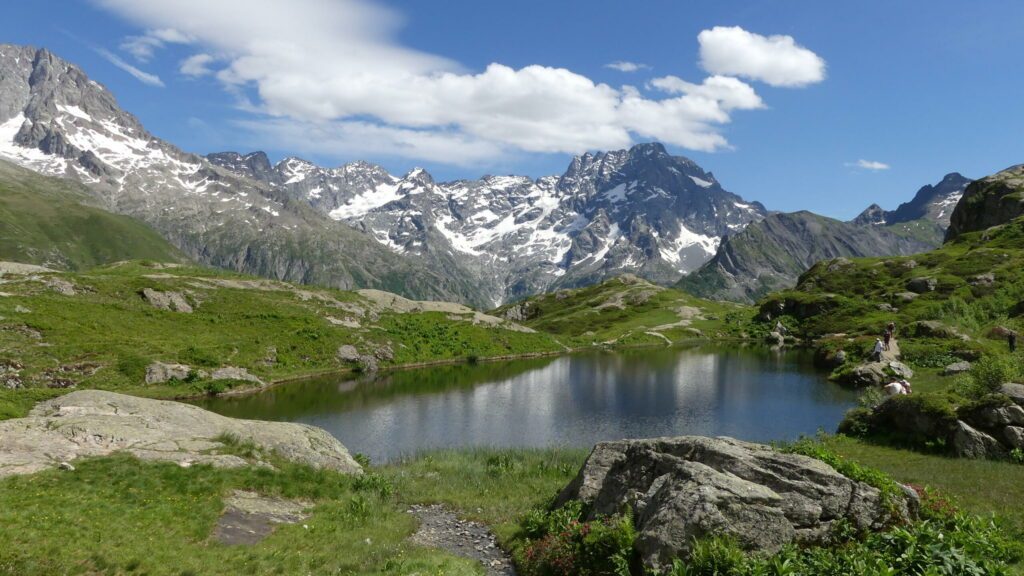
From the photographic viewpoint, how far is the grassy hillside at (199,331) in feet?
231

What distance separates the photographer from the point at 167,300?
346 feet

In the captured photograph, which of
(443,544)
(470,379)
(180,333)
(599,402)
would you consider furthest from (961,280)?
(180,333)

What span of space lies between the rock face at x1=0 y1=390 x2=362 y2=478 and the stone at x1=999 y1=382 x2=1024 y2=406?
4715 cm

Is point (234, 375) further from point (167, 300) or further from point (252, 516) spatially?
point (252, 516)

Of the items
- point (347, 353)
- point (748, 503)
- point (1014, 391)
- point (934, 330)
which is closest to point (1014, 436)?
point (1014, 391)

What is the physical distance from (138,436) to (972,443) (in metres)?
54.8

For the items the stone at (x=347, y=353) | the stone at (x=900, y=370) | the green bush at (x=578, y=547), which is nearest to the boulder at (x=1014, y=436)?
the green bush at (x=578, y=547)

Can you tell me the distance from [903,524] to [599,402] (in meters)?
64.8

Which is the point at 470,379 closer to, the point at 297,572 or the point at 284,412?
the point at 284,412

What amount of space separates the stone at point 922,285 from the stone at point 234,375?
503 feet

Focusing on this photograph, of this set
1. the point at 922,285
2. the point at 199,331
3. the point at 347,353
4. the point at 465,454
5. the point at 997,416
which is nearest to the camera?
the point at 997,416

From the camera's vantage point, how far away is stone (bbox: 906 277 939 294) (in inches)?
5453

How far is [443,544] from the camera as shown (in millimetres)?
28438

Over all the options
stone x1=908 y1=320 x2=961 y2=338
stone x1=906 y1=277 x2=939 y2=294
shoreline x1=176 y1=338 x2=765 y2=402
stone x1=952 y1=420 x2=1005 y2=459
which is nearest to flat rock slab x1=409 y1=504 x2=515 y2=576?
stone x1=952 y1=420 x2=1005 y2=459
